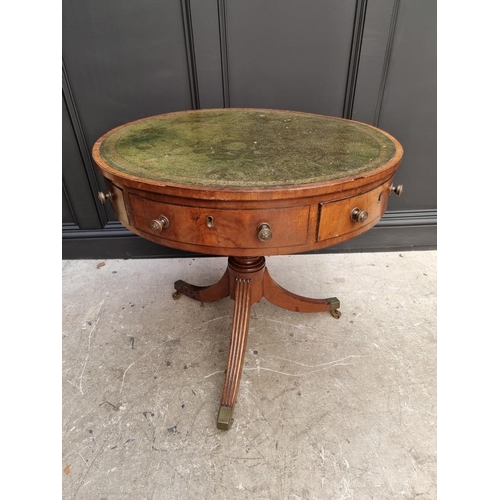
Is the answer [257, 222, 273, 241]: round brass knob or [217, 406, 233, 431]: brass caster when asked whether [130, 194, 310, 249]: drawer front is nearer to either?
[257, 222, 273, 241]: round brass knob

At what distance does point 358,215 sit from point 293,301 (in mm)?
847

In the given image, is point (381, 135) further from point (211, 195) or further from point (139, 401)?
point (139, 401)

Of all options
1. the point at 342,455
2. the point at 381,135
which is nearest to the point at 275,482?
the point at 342,455

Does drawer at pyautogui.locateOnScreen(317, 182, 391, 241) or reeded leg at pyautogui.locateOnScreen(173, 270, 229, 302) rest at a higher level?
drawer at pyautogui.locateOnScreen(317, 182, 391, 241)

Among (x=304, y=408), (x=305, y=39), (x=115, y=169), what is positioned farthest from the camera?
(x=305, y=39)

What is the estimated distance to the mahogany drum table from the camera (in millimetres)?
916

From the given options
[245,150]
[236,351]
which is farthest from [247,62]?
[236,351]

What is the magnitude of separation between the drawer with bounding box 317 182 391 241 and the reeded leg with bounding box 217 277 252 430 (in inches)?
23.5

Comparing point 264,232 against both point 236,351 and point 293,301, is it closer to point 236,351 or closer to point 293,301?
point 236,351

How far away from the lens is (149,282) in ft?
6.96

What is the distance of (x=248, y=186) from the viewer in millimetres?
892

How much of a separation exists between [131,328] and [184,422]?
62 centimetres

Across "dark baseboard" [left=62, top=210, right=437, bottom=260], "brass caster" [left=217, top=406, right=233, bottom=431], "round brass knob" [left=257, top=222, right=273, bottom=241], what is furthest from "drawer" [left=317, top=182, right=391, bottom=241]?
"dark baseboard" [left=62, top=210, right=437, bottom=260]

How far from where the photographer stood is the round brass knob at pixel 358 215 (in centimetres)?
99
